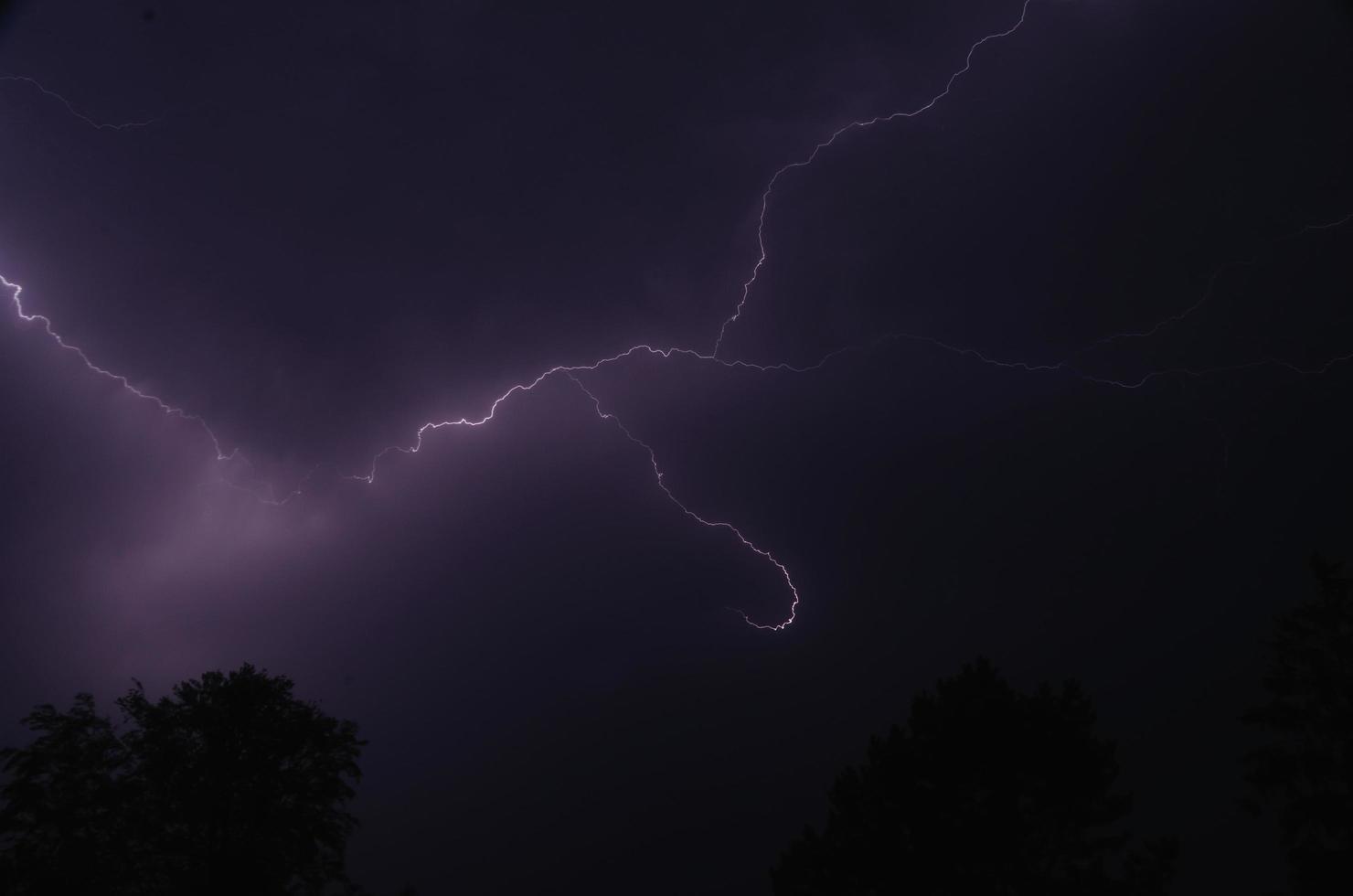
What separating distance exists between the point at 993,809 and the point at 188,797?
11.5 metres

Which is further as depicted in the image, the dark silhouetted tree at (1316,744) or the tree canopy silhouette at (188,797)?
the tree canopy silhouette at (188,797)

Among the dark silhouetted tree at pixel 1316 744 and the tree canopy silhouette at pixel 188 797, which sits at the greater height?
the dark silhouetted tree at pixel 1316 744

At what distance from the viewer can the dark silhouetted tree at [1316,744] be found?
6.50 m

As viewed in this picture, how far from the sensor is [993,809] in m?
7.31

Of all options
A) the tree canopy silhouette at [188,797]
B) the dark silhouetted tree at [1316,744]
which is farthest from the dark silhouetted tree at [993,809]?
the tree canopy silhouette at [188,797]

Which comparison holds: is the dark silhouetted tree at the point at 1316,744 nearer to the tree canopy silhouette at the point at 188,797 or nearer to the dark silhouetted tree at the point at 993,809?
the dark silhouetted tree at the point at 993,809

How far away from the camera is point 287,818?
1049cm

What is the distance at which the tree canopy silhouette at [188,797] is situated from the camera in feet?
30.0

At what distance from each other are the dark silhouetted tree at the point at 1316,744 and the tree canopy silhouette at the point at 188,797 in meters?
12.7

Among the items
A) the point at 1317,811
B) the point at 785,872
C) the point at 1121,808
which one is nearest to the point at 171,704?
the point at 785,872

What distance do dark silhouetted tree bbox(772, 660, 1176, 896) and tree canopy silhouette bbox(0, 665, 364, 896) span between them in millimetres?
8115

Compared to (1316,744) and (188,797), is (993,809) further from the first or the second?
(188,797)

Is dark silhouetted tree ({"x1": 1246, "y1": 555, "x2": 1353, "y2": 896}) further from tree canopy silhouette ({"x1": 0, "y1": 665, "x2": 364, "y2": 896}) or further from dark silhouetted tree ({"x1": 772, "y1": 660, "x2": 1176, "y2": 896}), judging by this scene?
tree canopy silhouette ({"x1": 0, "y1": 665, "x2": 364, "y2": 896})

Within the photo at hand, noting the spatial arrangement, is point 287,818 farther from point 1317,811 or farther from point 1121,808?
point 1317,811
